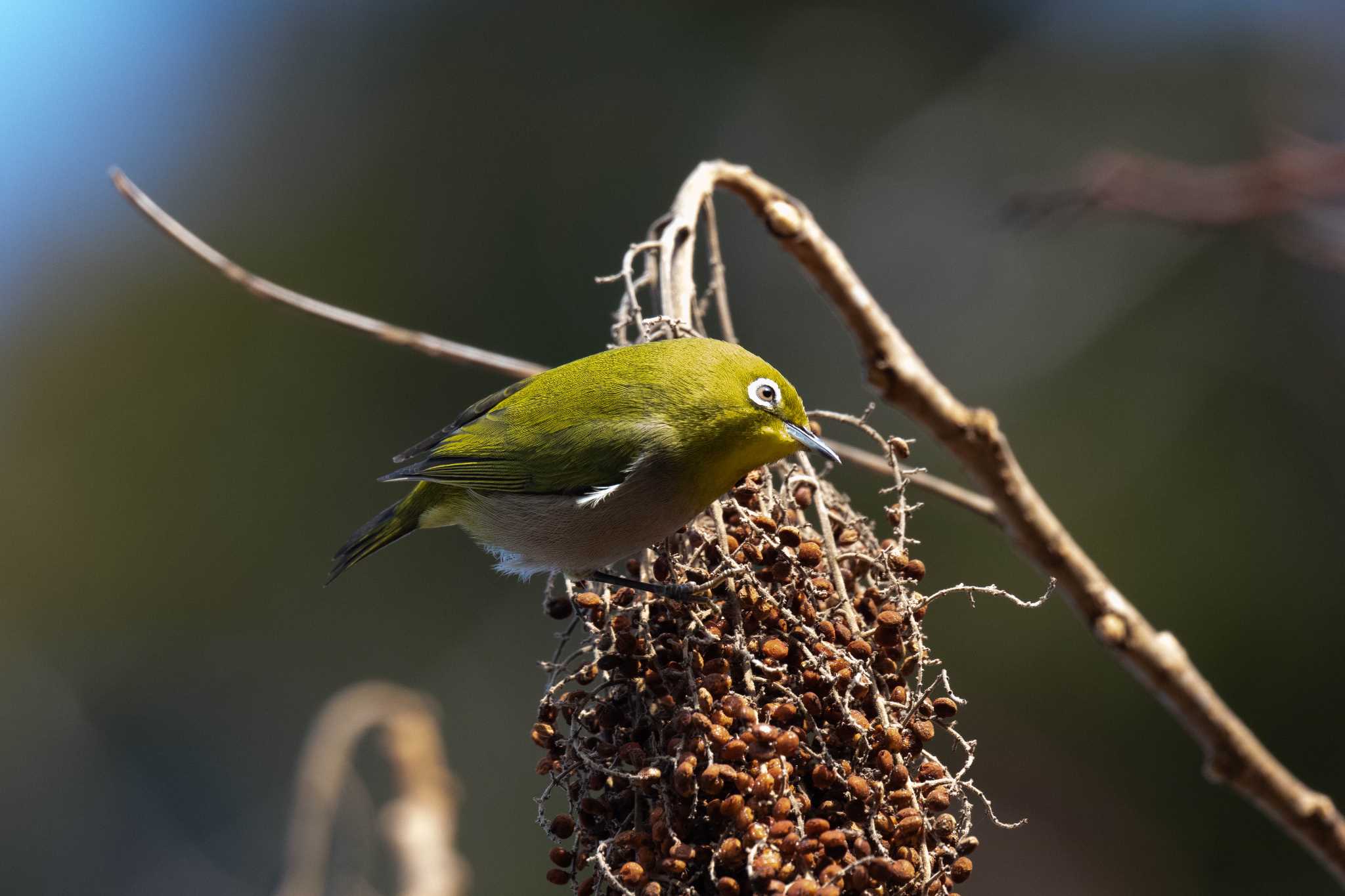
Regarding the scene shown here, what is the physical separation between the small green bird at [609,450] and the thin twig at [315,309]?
0.77 ft

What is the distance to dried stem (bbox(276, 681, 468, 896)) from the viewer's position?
3.69 meters

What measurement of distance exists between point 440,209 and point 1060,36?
6.45 m

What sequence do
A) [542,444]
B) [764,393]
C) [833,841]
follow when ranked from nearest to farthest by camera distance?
1. [833,841]
2. [764,393]
3. [542,444]

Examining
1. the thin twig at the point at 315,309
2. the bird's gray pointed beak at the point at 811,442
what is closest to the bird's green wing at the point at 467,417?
the thin twig at the point at 315,309

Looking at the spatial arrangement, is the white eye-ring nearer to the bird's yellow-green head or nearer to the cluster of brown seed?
Result: the bird's yellow-green head

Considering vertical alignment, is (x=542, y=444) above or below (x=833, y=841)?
above

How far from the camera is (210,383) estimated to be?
40.5 ft

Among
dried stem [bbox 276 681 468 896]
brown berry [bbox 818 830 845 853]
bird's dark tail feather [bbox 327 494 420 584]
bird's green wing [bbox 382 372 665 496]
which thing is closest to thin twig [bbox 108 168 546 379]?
bird's green wing [bbox 382 372 665 496]

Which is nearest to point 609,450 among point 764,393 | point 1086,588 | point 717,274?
point 764,393

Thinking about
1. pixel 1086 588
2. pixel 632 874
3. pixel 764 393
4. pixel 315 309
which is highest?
pixel 315 309

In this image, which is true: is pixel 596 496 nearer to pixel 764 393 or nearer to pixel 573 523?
pixel 573 523

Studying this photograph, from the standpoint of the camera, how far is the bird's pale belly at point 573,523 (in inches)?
124

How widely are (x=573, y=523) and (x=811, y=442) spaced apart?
0.75m

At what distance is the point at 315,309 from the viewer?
3.42 m
